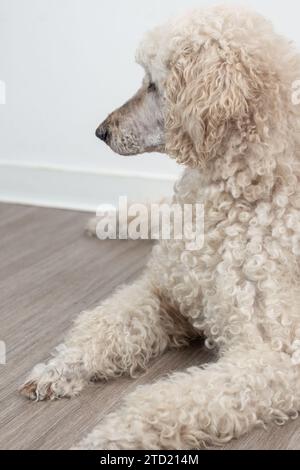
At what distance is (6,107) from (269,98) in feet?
6.86

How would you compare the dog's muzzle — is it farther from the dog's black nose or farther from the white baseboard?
the white baseboard

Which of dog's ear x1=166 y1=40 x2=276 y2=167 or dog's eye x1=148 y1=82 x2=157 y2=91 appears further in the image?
dog's eye x1=148 y1=82 x2=157 y2=91

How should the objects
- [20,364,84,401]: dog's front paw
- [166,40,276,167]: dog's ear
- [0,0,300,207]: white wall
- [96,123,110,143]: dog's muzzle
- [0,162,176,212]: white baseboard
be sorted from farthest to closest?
[0,162,176,212]: white baseboard < [0,0,300,207]: white wall < [96,123,110,143]: dog's muzzle < [20,364,84,401]: dog's front paw < [166,40,276,167]: dog's ear

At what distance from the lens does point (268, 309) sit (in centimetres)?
154

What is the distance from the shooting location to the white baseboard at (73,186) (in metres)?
3.14

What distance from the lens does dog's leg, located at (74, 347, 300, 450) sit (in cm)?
137

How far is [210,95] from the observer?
149 cm

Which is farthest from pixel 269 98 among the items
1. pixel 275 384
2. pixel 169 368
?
pixel 169 368

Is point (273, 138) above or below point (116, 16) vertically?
below

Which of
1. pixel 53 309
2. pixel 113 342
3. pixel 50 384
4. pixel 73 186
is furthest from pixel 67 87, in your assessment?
pixel 50 384

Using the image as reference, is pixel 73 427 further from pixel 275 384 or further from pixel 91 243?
pixel 91 243

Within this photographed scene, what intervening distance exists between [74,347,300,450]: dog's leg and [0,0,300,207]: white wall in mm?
1712

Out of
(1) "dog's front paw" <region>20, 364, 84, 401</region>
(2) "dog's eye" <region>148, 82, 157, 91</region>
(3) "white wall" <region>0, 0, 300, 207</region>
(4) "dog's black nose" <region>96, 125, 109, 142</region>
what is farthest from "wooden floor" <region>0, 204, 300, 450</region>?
(2) "dog's eye" <region>148, 82, 157, 91</region>

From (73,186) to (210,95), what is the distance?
1.88 m
